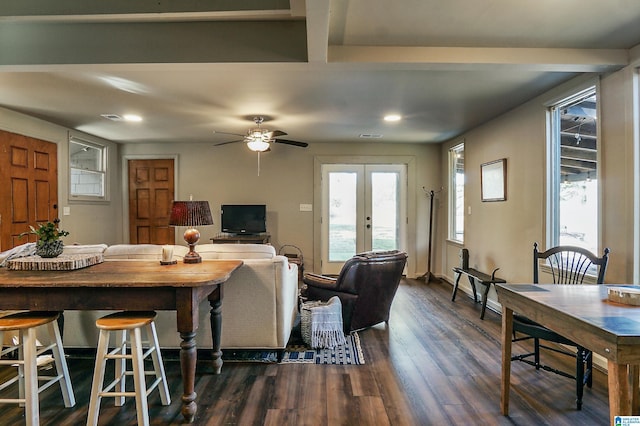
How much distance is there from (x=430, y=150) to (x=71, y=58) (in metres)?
5.23

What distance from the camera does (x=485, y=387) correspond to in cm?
227

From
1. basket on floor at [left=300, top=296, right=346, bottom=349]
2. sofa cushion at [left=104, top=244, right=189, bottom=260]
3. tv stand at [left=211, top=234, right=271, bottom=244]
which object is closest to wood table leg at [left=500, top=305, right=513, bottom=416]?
basket on floor at [left=300, top=296, right=346, bottom=349]

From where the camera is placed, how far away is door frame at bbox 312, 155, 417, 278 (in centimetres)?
586

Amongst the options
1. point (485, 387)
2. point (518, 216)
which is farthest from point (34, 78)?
point (518, 216)

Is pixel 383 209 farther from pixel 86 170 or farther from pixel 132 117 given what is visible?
pixel 86 170

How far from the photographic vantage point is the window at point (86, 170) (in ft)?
16.2

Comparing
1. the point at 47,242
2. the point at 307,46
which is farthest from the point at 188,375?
the point at 307,46

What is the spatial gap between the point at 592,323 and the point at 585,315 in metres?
0.11

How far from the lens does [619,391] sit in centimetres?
121

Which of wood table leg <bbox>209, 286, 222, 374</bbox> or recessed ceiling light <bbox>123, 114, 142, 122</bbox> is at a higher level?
recessed ceiling light <bbox>123, 114, 142, 122</bbox>

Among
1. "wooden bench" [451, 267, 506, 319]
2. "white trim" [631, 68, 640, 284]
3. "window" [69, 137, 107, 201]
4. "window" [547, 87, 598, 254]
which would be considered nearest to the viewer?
"white trim" [631, 68, 640, 284]

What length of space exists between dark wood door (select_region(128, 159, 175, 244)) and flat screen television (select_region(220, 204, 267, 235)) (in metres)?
1.12

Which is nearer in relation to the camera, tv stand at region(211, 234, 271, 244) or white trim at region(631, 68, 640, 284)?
white trim at region(631, 68, 640, 284)

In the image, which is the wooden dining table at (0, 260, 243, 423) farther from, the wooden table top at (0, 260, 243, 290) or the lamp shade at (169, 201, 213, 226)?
the lamp shade at (169, 201, 213, 226)
